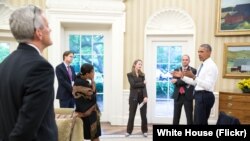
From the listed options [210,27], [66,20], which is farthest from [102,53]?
[210,27]

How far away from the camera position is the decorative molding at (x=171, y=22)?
18.2 ft

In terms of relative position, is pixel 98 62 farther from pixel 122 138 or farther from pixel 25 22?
pixel 25 22

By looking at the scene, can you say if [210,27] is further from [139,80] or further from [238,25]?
[139,80]

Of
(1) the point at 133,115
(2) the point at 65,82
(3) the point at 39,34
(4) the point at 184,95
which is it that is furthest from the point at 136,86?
(3) the point at 39,34

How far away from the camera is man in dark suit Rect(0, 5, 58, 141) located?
1179mm

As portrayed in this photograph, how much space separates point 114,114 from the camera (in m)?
5.68

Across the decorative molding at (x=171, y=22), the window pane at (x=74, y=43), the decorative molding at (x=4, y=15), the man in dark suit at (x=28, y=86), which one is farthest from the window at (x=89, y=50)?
the man in dark suit at (x=28, y=86)

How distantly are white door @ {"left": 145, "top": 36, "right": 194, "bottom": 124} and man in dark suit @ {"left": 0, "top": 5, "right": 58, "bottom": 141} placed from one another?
445 cm

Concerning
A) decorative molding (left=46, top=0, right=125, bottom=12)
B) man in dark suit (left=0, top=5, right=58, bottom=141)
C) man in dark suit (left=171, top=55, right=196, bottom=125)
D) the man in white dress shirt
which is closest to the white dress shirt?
the man in white dress shirt

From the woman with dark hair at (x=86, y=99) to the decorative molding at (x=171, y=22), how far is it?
255 cm

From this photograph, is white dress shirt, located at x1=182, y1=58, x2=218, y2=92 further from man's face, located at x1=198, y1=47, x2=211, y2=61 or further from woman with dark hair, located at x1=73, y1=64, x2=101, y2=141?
woman with dark hair, located at x1=73, y1=64, x2=101, y2=141

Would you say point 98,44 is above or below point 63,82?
above

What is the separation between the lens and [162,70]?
5801 mm

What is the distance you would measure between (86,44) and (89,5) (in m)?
0.85
